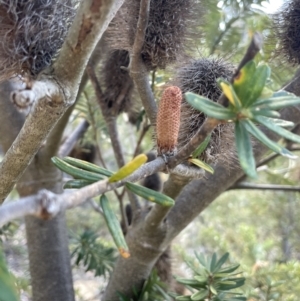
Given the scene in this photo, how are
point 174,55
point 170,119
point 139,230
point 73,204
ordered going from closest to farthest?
point 73,204 → point 170,119 → point 174,55 → point 139,230

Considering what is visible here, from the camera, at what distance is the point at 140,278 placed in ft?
2.27

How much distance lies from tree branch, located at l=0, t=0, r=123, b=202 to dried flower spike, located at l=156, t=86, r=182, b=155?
0.23 ft

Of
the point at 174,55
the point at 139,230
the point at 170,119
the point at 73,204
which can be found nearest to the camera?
the point at 73,204

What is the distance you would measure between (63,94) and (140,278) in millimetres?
430

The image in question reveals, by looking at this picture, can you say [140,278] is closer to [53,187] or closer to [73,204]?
[53,187]

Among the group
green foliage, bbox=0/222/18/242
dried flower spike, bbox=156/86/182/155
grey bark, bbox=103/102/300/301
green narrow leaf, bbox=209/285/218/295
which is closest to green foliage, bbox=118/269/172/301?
grey bark, bbox=103/102/300/301

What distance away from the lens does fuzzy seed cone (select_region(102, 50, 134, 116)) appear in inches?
26.4

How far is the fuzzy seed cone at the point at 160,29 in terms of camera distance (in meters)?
0.49

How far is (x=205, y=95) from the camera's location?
0.45 m

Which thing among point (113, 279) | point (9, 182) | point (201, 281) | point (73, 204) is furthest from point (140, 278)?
point (73, 204)

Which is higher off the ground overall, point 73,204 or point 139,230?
point 73,204

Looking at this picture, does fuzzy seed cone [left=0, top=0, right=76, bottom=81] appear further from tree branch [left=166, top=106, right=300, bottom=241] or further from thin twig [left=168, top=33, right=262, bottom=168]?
tree branch [left=166, top=106, right=300, bottom=241]

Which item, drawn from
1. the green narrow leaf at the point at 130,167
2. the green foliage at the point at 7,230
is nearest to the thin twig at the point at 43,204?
the green narrow leaf at the point at 130,167

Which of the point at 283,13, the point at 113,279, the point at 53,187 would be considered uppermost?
the point at 283,13
